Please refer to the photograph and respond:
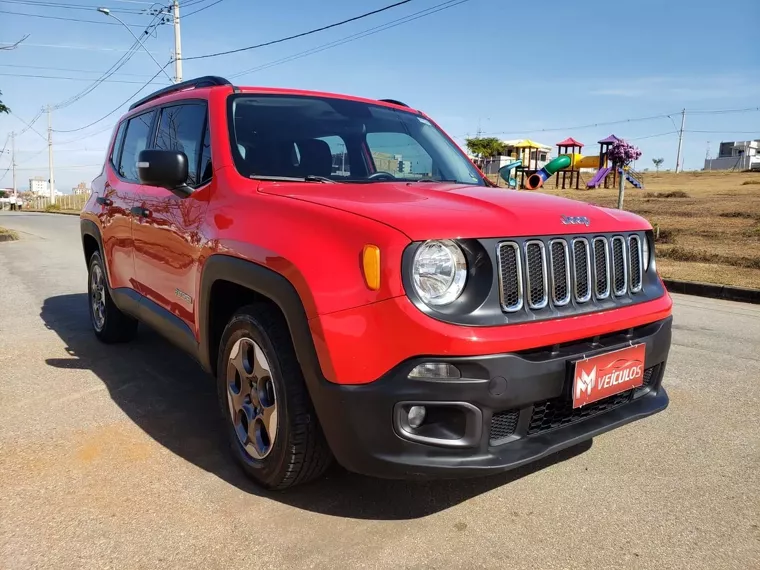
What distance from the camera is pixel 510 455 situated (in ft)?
7.52

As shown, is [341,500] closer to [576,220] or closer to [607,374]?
[607,374]

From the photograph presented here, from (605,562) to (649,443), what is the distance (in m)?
1.24

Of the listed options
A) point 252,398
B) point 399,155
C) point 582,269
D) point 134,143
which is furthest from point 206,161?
point 582,269

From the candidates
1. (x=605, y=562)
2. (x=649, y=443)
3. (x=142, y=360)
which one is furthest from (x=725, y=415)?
(x=142, y=360)

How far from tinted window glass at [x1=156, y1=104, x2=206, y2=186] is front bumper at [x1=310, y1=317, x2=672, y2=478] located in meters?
1.71

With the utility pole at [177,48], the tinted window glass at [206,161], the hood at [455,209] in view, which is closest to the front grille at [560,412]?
the hood at [455,209]

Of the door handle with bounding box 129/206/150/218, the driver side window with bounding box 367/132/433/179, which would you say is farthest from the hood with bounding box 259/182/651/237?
the door handle with bounding box 129/206/150/218

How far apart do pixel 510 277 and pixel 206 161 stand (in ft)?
5.95

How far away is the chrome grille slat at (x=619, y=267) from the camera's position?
2.75 metres

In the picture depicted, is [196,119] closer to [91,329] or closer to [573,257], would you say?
[573,257]

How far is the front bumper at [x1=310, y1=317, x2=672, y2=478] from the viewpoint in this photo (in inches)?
85.3

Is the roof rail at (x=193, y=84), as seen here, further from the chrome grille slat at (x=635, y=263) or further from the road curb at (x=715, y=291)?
the road curb at (x=715, y=291)

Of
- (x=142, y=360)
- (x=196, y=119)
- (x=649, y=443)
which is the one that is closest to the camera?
(x=649, y=443)

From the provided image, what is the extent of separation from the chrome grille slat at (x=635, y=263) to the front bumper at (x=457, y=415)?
2.01 ft
